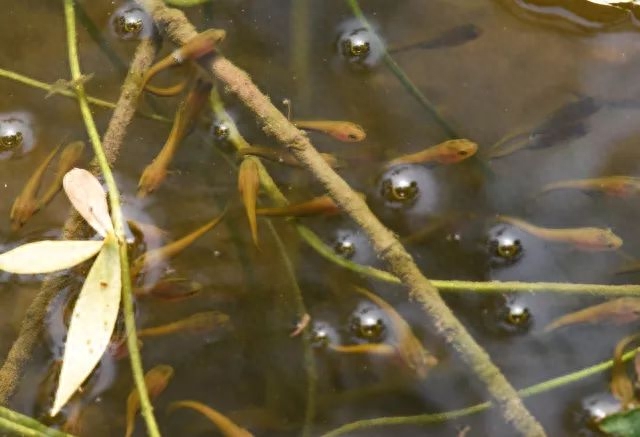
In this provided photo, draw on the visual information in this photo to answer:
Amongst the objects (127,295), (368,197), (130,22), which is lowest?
(368,197)

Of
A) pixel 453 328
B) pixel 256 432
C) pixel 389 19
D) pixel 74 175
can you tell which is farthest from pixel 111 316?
pixel 389 19

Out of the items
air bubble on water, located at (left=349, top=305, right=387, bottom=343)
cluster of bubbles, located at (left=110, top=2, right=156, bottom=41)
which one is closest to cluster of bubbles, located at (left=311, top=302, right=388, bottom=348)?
air bubble on water, located at (left=349, top=305, right=387, bottom=343)

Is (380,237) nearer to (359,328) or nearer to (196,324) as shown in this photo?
(359,328)

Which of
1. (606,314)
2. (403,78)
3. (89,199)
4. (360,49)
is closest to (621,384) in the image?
(606,314)

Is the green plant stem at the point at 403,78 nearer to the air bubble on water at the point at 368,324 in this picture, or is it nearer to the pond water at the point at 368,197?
the pond water at the point at 368,197

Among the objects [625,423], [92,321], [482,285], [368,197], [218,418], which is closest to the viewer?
[625,423]

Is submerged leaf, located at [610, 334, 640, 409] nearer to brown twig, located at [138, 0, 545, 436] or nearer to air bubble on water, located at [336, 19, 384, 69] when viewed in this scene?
brown twig, located at [138, 0, 545, 436]
